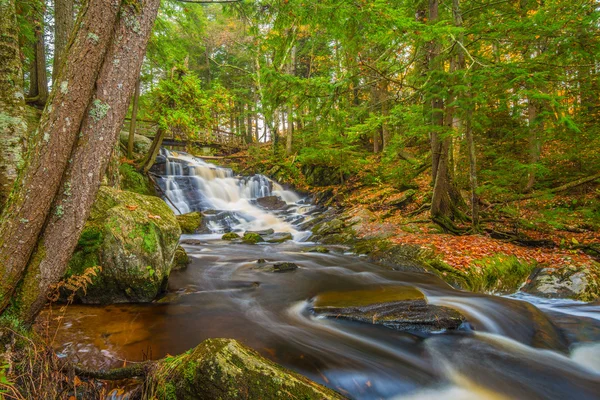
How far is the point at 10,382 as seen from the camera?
6.13ft

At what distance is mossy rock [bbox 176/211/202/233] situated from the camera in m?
11.2

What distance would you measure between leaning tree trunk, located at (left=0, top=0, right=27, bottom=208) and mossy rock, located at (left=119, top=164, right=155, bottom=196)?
719 cm

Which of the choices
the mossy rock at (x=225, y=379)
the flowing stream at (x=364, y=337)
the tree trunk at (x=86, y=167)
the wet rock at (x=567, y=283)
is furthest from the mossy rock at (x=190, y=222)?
the wet rock at (x=567, y=283)

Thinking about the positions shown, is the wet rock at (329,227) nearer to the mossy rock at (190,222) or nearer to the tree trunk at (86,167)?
the mossy rock at (190,222)

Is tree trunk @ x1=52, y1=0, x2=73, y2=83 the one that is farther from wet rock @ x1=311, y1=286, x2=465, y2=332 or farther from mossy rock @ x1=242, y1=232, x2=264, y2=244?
wet rock @ x1=311, y1=286, x2=465, y2=332

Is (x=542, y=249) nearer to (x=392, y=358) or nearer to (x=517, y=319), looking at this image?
(x=517, y=319)

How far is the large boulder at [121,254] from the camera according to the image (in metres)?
4.30

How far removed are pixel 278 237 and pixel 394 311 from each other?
682 centimetres

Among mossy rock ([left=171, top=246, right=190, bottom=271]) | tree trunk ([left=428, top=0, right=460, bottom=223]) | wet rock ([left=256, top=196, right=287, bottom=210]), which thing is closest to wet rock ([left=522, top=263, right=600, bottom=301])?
tree trunk ([left=428, top=0, right=460, bottom=223])

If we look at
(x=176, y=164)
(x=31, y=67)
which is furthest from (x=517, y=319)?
(x=176, y=164)

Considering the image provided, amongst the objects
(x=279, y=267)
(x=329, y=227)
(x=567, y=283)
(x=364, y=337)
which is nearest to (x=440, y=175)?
(x=567, y=283)

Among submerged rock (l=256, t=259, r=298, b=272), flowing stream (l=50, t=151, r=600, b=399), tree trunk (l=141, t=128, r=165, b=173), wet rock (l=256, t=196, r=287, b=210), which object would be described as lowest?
flowing stream (l=50, t=151, r=600, b=399)

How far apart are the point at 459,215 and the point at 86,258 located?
8.81 m

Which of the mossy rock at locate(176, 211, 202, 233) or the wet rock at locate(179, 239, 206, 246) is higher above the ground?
the mossy rock at locate(176, 211, 202, 233)
